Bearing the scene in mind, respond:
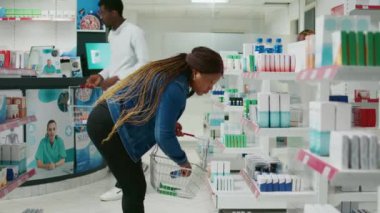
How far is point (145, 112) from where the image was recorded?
2469 mm

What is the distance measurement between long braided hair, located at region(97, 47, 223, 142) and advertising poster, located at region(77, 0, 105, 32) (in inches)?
149

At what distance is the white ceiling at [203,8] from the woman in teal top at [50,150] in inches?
280

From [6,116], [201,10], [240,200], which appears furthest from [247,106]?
[201,10]

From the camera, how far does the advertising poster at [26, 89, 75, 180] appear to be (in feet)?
16.1

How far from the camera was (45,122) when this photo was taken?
5.01 meters

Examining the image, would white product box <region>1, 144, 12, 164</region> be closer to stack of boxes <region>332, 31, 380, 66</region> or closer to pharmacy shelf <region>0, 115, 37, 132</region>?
pharmacy shelf <region>0, 115, 37, 132</region>

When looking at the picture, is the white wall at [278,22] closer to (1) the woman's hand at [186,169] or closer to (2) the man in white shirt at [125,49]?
(2) the man in white shirt at [125,49]

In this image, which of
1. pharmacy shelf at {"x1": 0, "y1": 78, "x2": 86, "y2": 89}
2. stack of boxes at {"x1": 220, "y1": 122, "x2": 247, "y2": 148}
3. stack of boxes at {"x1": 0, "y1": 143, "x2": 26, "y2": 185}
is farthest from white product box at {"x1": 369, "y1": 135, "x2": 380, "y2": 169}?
pharmacy shelf at {"x1": 0, "y1": 78, "x2": 86, "y2": 89}

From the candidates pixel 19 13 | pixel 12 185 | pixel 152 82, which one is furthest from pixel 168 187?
pixel 19 13

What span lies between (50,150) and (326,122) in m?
3.82

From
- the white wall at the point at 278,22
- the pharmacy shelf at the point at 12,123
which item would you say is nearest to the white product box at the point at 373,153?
the pharmacy shelf at the point at 12,123

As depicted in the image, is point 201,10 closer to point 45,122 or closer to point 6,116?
point 45,122

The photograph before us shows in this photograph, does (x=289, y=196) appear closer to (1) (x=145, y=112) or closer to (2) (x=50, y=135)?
(1) (x=145, y=112)

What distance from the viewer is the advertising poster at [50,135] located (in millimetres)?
4903
